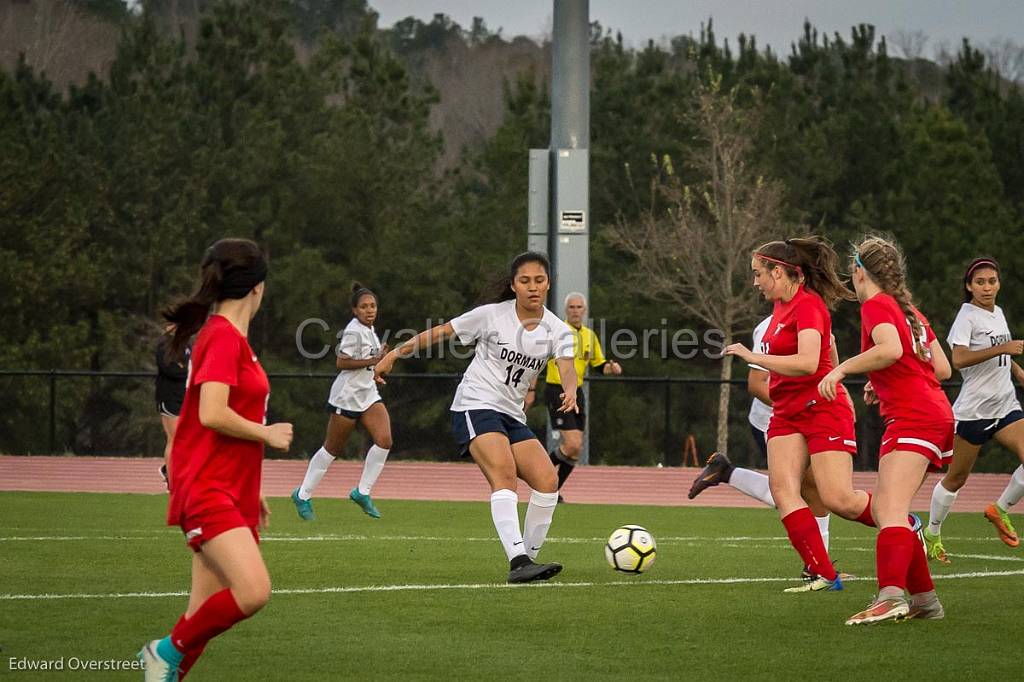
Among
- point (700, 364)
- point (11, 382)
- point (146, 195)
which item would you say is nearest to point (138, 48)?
point (146, 195)

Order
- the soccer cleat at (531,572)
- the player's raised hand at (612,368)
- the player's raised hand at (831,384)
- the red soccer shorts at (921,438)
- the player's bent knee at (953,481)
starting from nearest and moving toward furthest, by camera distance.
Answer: the player's raised hand at (831,384), the red soccer shorts at (921,438), the soccer cleat at (531,572), the player's bent knee at (953,481), the player's raised hand at (612,368)

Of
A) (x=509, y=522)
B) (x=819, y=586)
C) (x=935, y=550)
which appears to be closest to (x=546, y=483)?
(x=509, y=522)

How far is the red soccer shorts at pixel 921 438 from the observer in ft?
25.1

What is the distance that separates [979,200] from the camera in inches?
1432

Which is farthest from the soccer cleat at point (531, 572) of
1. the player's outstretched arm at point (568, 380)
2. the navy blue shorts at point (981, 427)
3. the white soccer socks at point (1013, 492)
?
the white soccer socks at point (1013, 492)

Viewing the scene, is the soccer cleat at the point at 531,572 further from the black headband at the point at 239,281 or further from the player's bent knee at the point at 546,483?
the black headband at the point at 239,281

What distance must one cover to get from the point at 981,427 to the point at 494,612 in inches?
208

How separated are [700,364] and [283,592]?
1235 inches

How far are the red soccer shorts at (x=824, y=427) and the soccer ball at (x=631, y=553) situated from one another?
4.83ft

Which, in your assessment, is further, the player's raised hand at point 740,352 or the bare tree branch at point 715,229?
the bare tree branch at point 715,229

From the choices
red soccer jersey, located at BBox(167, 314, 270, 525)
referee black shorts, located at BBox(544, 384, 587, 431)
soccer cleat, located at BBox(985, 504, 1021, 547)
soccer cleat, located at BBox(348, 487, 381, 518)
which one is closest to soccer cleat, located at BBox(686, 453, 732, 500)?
soccer cleat, located at BBox(985, 504, 1021, 547)

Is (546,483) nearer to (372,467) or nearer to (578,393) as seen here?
(372,467)

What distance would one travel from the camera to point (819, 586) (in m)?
8.95

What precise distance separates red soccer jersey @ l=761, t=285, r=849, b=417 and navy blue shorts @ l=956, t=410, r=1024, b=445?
11.7ft
